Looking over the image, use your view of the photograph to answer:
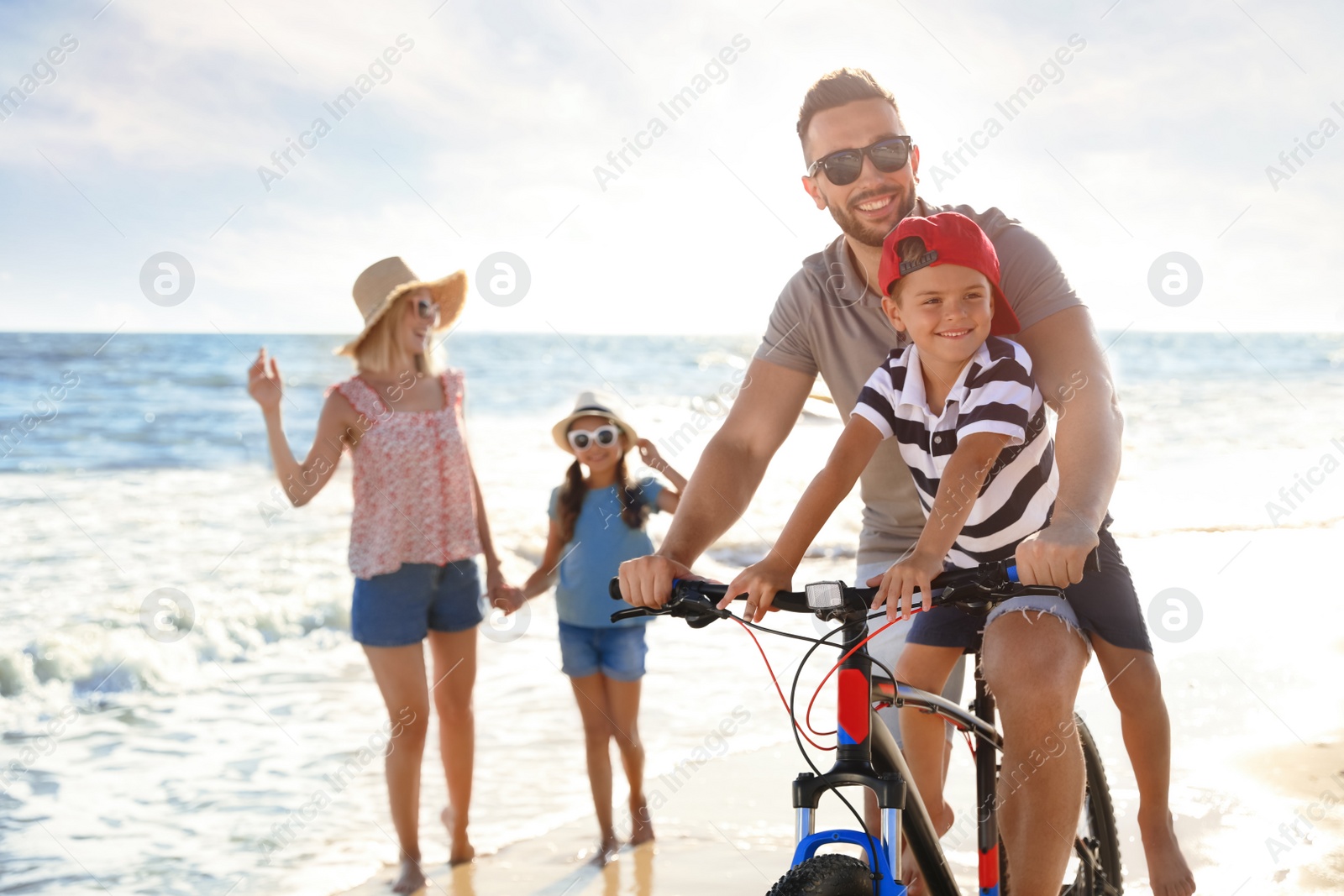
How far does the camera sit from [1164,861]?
2516mm

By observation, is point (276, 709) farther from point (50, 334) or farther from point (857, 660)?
point (50, 334)

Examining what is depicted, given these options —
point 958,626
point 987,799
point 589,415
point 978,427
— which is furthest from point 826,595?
point 589,415

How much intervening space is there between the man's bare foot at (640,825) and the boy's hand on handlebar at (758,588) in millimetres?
2579

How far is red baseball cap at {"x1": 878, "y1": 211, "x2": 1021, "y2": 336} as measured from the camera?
2.15 metres

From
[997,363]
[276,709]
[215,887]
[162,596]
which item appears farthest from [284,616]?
[997,363]

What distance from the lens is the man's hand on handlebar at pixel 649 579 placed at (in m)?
1.96

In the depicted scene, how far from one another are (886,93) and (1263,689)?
171 inches

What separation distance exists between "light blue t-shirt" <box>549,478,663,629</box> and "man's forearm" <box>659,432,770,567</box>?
5.00ft

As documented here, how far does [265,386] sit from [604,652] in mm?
1648

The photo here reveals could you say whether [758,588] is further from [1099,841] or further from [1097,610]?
[1099,841]

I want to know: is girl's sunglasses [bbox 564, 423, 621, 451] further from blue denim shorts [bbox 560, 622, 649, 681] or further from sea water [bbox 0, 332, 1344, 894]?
blue denim shorts [bbox 560, 622, 649, 681]

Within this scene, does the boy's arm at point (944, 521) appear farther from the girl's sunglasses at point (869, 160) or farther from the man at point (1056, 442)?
the girl's sunglasses at point (869, 160)

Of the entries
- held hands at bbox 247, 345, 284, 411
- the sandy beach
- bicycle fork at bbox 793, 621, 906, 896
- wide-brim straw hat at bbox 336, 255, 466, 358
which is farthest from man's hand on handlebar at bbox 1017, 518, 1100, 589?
wide-brim straw hat at bbox 336, 255, 466, 358

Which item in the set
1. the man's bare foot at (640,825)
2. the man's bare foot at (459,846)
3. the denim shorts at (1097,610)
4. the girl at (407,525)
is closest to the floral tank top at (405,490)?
the girl at (407,525)
